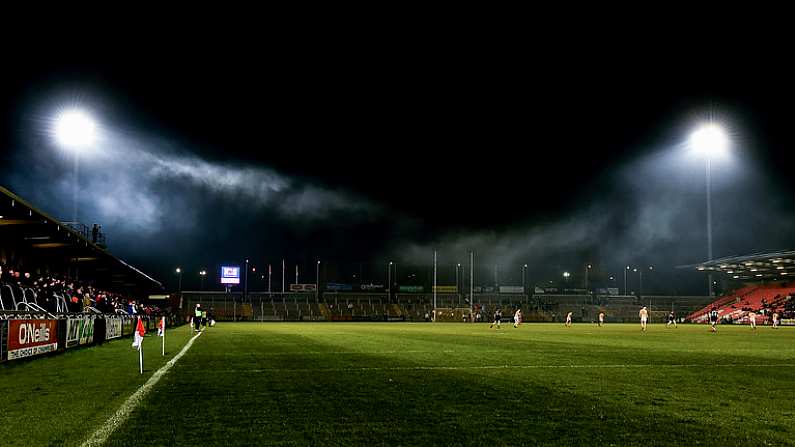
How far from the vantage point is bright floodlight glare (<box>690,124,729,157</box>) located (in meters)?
51.5

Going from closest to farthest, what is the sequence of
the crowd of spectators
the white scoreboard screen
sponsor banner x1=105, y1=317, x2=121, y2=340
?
the crowd of spectators, sponsor banner x1=105, y1=317, x2=121, y2=340, the white scoreboard screen

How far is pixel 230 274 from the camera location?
9175cm

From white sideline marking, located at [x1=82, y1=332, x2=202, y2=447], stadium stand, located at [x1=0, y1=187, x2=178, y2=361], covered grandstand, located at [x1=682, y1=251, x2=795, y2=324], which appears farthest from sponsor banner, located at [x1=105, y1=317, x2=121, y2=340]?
covered grandstand, located at [x1=682, y1=251, x2=795, y2=324]

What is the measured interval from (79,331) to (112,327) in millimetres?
6405

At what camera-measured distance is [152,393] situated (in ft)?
33.8

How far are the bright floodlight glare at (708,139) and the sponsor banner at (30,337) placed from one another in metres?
47.8

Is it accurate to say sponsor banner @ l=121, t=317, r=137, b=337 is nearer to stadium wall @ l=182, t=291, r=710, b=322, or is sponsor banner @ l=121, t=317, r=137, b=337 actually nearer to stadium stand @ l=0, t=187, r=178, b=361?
stadium stand @ l=0, t=187, r=178, b=361

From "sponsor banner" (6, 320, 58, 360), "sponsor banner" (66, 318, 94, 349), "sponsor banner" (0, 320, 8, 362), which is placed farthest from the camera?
"sponsor banner" (66, 318, 94, 349)

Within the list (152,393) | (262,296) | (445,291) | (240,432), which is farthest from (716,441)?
(445,291)

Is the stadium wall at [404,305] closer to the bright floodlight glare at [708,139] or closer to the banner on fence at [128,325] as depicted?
the bright floodlight glare at [708,139]

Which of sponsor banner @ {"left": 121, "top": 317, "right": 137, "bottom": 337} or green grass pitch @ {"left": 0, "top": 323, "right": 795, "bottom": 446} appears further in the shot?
sponsor banner @ {"left": 121, "top": 317, "right": 137, "bottom": 337}

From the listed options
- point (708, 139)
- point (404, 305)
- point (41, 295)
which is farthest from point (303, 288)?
point (41, 295)

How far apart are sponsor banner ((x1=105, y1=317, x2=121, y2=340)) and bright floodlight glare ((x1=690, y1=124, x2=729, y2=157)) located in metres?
43.8

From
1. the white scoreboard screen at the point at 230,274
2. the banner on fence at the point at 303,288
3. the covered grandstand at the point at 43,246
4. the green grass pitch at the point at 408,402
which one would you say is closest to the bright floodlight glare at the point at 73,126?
the covered grandstand at the point at 43,246
